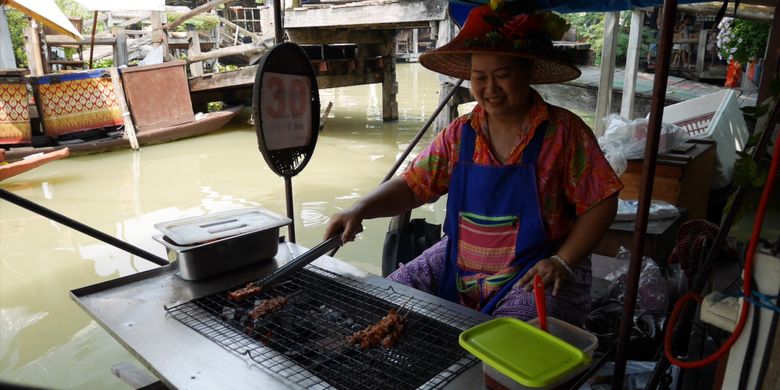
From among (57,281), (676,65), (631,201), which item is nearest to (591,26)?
(676,65)

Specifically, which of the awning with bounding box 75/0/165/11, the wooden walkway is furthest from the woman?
the awning with bounding box 75/0/165/11

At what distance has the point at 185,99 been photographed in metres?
11.8

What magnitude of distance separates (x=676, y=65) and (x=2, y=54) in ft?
55.9

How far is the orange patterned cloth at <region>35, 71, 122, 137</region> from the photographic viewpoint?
385 inches

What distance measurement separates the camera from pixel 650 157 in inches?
46.4

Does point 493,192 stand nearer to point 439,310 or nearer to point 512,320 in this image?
point 439,310

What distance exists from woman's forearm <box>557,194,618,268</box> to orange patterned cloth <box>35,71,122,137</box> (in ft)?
34.6

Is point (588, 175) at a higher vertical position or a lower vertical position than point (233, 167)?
higher

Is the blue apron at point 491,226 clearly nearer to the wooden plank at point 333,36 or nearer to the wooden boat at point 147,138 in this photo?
the wooden plank at point 333,36

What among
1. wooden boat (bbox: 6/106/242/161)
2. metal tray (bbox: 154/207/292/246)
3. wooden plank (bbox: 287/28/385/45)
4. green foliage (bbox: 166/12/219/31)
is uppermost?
green foliage (bbox: 166/12/219/31)

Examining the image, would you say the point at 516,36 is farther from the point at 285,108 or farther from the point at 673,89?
the point at 673,89

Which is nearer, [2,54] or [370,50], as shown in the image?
[2,54]

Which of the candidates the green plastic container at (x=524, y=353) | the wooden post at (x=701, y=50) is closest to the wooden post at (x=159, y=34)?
the green plastic container at (x=524, y=353)

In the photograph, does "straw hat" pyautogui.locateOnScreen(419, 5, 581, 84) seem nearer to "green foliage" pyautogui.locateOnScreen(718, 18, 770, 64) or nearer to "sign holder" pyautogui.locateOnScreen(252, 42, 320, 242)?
"sign holder" pyautogui.locateOnScreen(252, 42, 320, 242)
